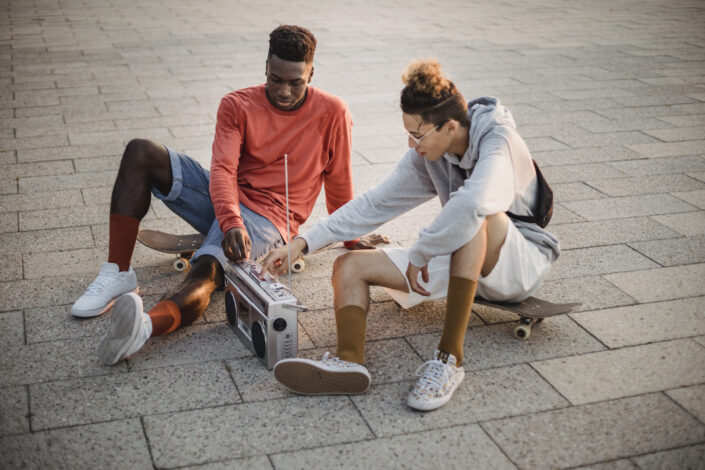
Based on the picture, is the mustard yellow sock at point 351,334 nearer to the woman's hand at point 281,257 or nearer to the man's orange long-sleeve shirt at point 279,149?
the woman's hand at point 281,257

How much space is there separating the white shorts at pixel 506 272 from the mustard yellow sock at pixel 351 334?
0.29 meters

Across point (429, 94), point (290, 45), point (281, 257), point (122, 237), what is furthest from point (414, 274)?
point (122, 237)

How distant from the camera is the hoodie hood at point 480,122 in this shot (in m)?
2.66

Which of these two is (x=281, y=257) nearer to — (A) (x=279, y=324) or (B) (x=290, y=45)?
(A) (x=279, y=324)

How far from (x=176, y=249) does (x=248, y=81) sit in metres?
4.15

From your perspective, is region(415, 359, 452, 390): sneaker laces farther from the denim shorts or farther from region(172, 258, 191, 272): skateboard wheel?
region(172, 258, 191, 272): skateboard wheel

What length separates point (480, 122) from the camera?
2.67 metres

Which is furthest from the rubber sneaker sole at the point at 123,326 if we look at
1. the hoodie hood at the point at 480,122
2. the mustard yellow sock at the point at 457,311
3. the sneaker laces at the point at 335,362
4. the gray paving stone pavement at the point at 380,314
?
the hoodie hood at the point at 480,122

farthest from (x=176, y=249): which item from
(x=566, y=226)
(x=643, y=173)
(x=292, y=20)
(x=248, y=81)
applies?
(x=292, y=20)

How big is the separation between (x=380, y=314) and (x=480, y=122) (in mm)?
973

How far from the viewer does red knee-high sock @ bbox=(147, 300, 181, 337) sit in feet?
9.01

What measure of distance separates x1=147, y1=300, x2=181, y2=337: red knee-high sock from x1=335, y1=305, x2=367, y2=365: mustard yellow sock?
0.68m

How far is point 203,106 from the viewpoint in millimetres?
6398

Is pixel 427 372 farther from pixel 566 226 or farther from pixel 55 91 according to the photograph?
pixel 55 91
